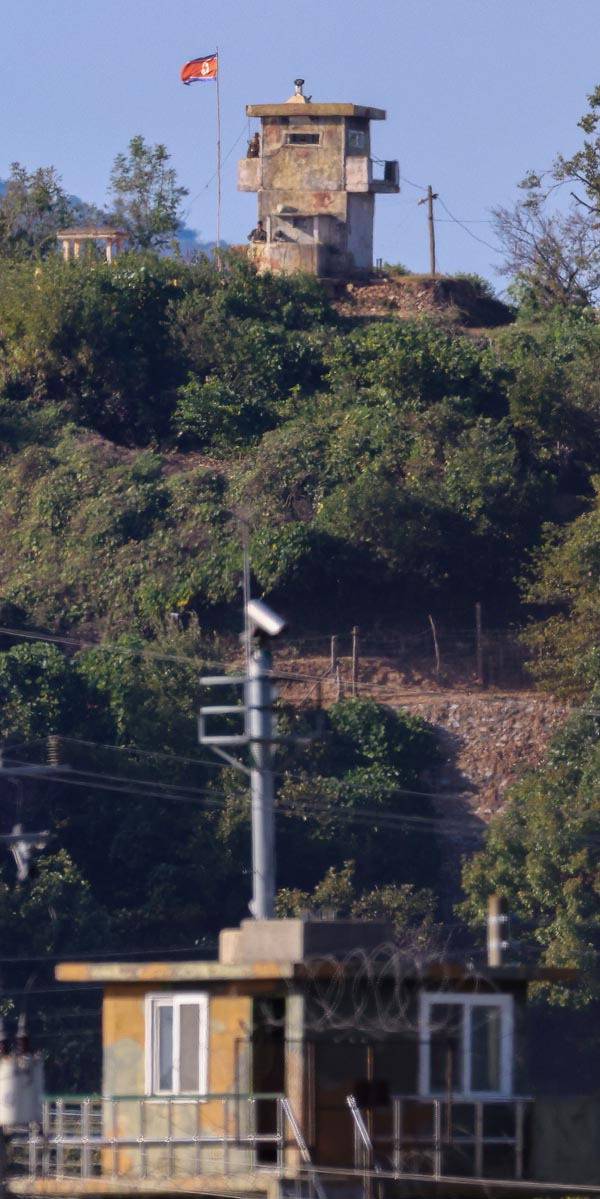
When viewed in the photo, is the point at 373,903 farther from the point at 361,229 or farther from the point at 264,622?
the point at 361,229

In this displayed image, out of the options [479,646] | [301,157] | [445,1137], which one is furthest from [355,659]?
[445,1137]

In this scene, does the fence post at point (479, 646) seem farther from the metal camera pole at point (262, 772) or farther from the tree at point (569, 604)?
the metal camera pole at point (262, 772)

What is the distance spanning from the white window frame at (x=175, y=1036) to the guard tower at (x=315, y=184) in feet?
154

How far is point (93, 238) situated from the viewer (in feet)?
229

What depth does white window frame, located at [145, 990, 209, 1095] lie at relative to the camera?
793 inches

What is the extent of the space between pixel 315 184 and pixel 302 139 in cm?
140

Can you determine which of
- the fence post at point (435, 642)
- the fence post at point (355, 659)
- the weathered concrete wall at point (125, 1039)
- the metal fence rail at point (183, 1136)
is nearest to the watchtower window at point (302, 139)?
the fence post at point (435, 642)

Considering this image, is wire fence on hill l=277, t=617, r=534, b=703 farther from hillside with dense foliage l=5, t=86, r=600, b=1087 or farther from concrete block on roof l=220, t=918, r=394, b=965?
concrete block on roof l=220, t=918, r=394, b=965

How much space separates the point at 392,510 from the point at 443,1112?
3422cm

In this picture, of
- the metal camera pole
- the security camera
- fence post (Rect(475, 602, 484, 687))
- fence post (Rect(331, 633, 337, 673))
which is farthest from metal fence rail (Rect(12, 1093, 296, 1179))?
fence post (Rect(475, 602, 484, 687))

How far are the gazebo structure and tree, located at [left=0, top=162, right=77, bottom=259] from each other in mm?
461

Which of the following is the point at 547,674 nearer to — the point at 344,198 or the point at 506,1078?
the point at 344,198

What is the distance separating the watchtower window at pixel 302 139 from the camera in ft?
216

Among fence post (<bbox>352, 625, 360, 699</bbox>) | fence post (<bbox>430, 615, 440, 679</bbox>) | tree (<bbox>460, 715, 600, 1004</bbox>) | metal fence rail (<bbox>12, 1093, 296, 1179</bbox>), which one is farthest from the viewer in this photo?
fence post (<bbox>430, 615, 440, 679</bbox>)
